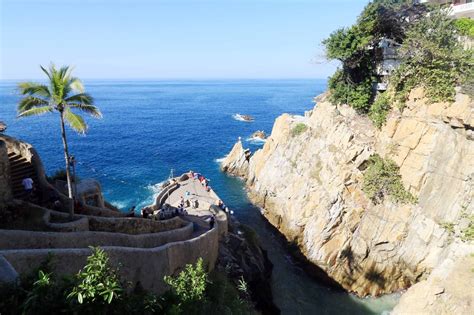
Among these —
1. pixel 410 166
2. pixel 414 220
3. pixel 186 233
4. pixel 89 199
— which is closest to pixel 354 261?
pixel 414 220

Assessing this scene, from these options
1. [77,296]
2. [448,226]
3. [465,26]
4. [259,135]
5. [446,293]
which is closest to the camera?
[77,296]

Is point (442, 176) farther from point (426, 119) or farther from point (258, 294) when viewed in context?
point (258, 294)

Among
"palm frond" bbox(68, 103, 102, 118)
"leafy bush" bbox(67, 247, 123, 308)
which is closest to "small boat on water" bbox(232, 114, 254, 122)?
"palm frond" bbox(68, 103, 102, 118)

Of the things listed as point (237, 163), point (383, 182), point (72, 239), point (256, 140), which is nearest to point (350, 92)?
point (383, 182)

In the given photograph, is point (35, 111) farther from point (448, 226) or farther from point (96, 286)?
point (448, 226)

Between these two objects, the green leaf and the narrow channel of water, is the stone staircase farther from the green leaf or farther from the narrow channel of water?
the narrow channel of water

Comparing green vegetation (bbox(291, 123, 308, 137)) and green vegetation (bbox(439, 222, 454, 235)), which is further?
green vegetation (bbox(291, 123, 308, 137))
